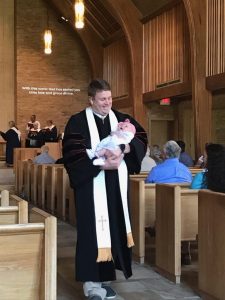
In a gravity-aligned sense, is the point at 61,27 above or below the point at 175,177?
above

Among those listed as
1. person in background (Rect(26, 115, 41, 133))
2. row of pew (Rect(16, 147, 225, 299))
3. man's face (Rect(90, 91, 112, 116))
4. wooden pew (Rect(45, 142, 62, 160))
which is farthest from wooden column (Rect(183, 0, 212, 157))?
man's face (Rect(90, 91, 112, 116))

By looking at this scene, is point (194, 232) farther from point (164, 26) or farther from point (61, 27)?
point (61, 27)

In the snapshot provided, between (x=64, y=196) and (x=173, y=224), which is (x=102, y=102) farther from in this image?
(x=64, y=196)

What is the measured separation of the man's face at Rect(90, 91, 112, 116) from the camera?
3.82 meters

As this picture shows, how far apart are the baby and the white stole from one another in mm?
162

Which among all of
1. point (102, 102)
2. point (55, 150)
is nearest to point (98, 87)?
point (102, 102)

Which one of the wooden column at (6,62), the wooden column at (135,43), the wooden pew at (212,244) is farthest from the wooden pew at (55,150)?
the wooden pew at (212,244)

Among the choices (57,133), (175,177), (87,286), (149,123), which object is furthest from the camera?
(57,133)

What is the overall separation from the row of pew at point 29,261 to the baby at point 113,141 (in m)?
0.93

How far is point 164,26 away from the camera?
14594mm

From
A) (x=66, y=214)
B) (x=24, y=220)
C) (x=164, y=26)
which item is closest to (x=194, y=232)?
(x=24, y=220)

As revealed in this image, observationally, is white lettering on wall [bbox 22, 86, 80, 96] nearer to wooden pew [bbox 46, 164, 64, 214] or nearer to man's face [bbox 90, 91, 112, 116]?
wooden pew [bbox 46, 164, 64, 214]

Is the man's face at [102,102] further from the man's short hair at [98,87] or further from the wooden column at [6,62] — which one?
the wooden column at [6,62]

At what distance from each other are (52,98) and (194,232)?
15619 mm
